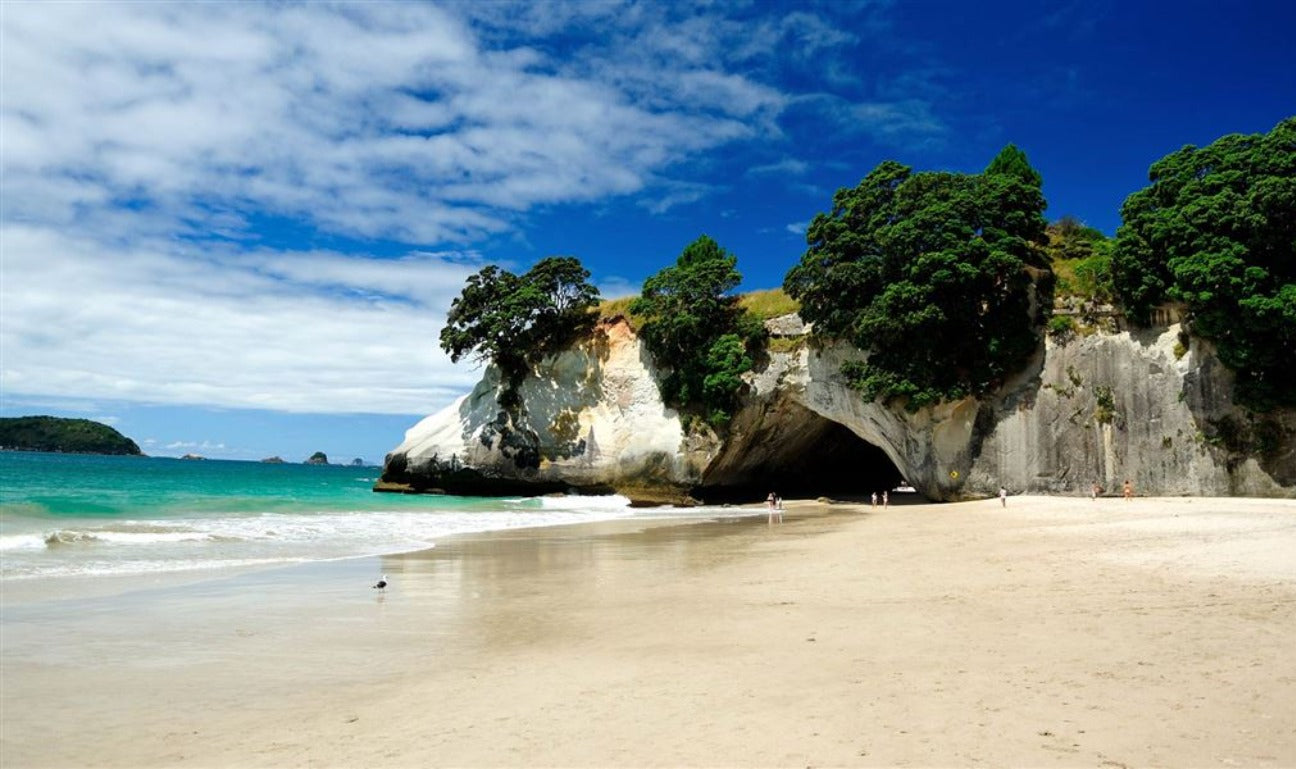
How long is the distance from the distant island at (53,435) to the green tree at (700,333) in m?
126

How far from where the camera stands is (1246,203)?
72.2 ft

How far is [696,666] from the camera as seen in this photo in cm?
653

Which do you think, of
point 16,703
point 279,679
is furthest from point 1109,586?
point 16,703

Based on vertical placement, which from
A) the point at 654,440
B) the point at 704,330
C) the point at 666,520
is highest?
the point at 704,330

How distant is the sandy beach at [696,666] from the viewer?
4.65 m

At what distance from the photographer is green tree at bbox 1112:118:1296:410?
2152 centimetres

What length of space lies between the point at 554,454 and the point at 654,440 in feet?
20.6

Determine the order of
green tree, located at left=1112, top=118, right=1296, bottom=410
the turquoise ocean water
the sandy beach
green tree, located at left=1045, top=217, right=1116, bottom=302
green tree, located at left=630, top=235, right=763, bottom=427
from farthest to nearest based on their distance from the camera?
green tree, located at left=630, top=235, right=763, bottom=427 → green tree, located at left=1045, top=217, right=1116, bottom=302 → green tree, located at left=1112, top=118, right=1296, bottom=410 → the turquoise ocean water → the sandy beach

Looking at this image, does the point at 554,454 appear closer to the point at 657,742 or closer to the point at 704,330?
the point at 704,330

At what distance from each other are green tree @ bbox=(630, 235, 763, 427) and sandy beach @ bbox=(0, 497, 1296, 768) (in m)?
23.4

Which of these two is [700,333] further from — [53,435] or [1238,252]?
[53,435]

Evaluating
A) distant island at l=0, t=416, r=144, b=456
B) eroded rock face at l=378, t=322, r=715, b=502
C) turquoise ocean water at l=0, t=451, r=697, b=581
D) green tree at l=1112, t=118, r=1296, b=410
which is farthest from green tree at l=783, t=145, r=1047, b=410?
distant island at l=0, t=416, r=144, b=456

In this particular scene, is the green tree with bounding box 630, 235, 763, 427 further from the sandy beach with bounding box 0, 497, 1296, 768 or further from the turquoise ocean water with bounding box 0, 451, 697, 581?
the sandy beach with bounding box 0, 497, 1296, 768

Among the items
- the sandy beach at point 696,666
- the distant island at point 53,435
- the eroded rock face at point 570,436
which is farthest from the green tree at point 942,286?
the distant island at point 53,435
